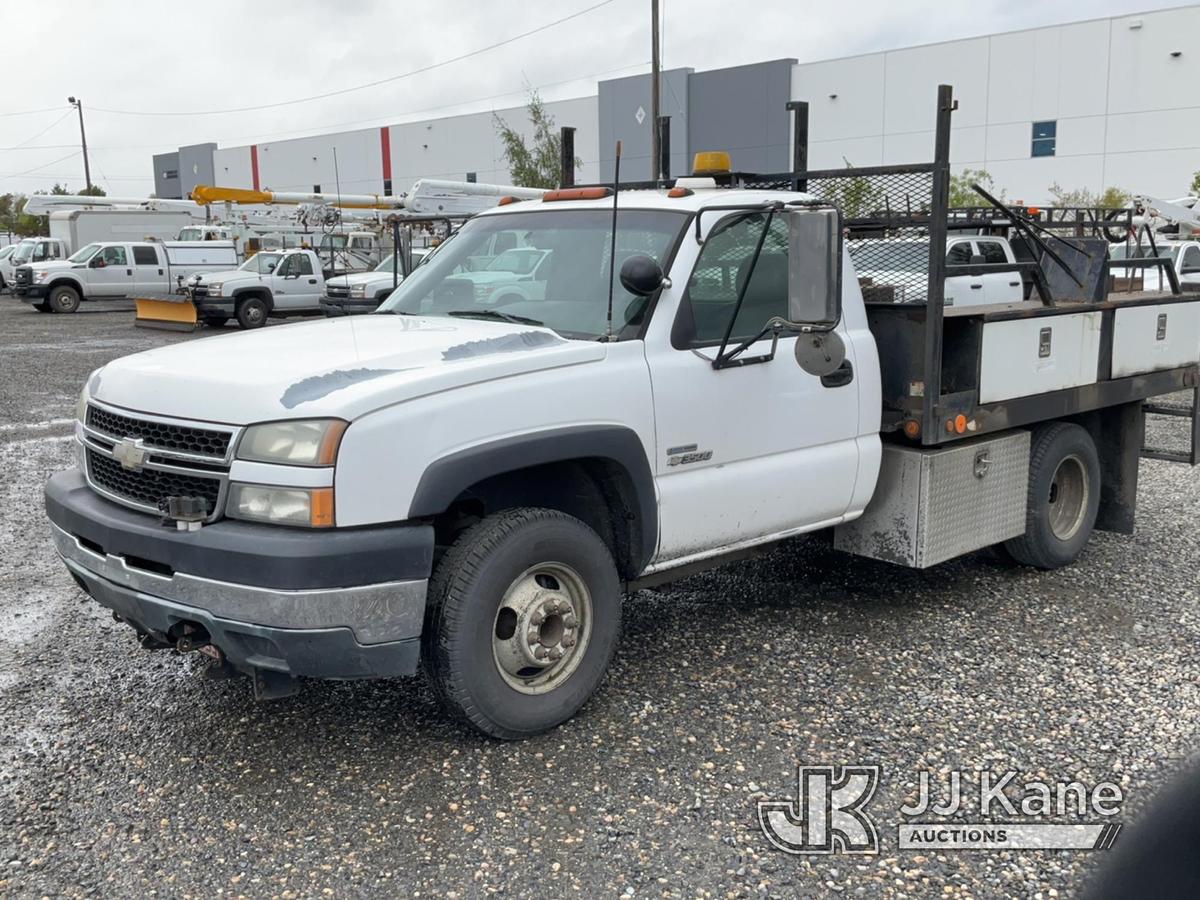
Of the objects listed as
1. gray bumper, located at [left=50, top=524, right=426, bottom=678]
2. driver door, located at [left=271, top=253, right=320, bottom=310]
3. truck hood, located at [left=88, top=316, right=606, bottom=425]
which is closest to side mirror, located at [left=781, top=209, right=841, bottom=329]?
truck hood, located at [left=88, top=316, right=606, bottom=425]

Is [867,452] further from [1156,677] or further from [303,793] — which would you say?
[303,793]

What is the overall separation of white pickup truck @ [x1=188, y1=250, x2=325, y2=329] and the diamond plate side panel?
72.0 ft

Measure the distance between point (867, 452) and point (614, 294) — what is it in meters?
1.51

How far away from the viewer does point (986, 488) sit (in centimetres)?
596

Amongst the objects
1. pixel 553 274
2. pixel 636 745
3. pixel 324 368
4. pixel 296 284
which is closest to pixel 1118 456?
pixel 553 274

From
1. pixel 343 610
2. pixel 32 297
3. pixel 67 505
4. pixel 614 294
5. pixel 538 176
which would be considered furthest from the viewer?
pixel 538 176

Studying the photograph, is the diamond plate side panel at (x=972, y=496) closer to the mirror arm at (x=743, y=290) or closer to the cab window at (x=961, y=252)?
the mirror arm at (x=743, y=290)

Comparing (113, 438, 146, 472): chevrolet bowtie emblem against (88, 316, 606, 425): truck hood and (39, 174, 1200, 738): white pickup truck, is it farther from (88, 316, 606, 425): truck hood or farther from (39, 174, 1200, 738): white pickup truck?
(88, 316, 606, 425): truck hood

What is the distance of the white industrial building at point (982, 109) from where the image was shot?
38531 mm

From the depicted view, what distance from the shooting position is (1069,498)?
22.5 ft

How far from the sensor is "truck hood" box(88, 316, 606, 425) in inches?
149

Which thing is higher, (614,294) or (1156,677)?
(614,294)

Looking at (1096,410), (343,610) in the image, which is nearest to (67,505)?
(343,610)

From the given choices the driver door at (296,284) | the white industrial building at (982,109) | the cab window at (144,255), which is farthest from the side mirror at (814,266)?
the white industrial building at (982,109)
